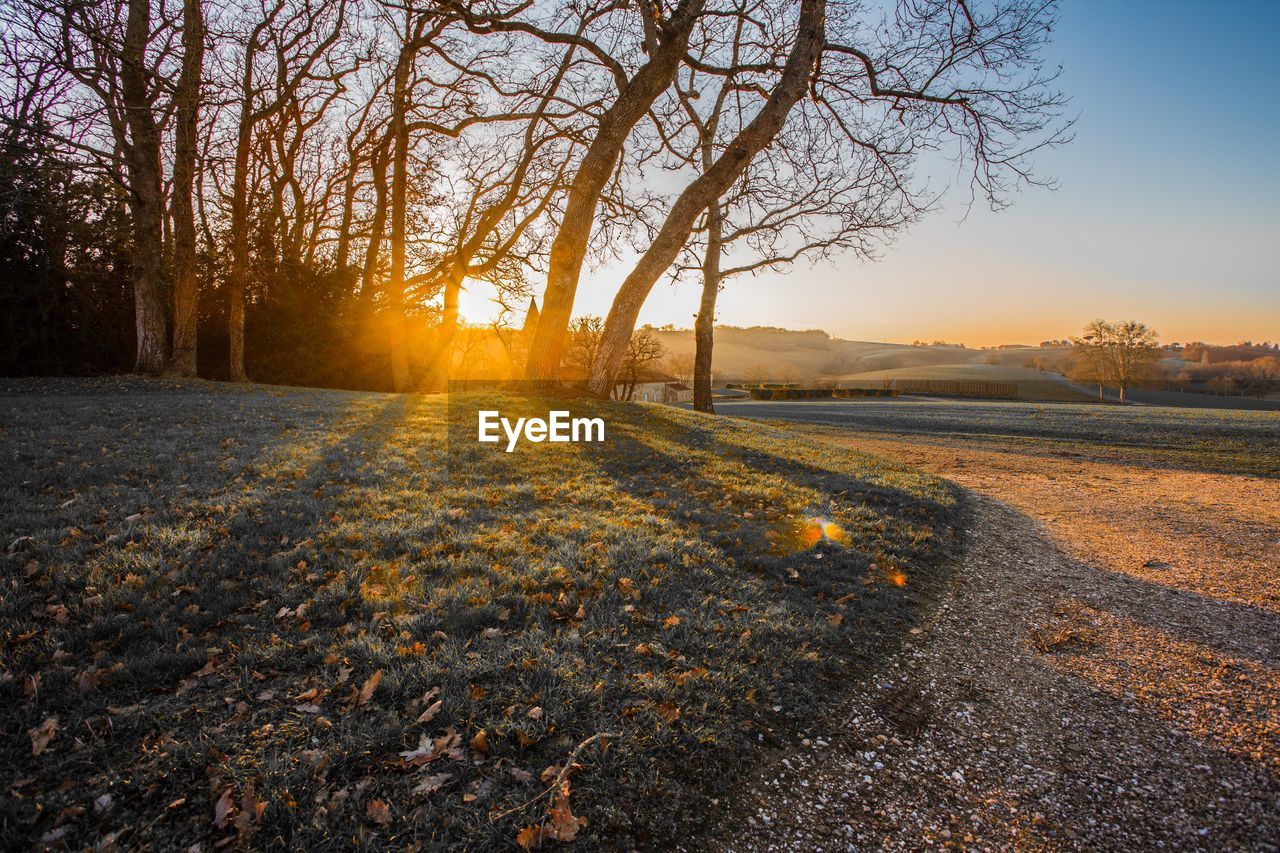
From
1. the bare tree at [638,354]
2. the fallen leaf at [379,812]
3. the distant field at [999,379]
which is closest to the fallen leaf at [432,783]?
the fallen leaf at [379,812]

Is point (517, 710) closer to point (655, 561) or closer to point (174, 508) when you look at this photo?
point (655, 561)

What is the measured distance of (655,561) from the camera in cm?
478

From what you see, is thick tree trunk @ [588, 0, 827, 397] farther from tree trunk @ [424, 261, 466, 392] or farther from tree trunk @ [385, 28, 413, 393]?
tree trunk @ [385, 28, 413, 393]

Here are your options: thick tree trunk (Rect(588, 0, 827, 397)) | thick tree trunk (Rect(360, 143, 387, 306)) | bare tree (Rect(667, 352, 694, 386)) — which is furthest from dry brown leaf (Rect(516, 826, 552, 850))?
bare tree (Rect(667, 352, 694, 386))

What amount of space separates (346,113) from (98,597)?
23.5m

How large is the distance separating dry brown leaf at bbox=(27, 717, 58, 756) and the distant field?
75504mm

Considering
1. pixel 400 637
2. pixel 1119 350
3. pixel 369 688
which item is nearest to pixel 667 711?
pixel 369 688

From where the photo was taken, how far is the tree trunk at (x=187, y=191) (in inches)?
527

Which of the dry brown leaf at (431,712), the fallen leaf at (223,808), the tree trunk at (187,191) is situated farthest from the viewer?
the tree trunk at (187,191)

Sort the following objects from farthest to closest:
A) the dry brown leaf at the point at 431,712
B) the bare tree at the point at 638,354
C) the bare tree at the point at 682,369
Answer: the bare tree at the point at 682,369 < the bare tree at the point at 638,354 < the dry brown leaf at the point at 431,712

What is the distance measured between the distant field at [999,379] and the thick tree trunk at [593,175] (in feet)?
219

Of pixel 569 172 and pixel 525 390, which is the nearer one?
pixel 525 390

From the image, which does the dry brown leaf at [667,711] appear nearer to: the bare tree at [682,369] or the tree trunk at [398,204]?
the tree trunk at [398,204]

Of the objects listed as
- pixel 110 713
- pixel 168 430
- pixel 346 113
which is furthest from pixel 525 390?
pixel 346 113
